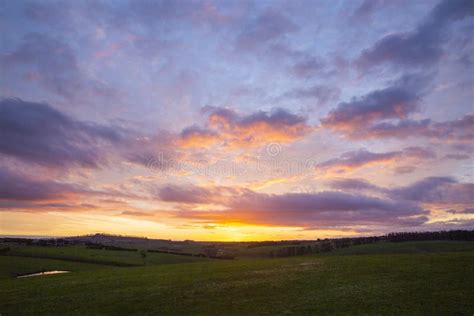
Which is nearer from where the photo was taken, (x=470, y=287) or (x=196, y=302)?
(x=470, y=287)

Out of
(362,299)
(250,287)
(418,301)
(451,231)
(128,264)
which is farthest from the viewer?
(451,231)

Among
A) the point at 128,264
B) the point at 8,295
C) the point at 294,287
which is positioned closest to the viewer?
the point at 294,287

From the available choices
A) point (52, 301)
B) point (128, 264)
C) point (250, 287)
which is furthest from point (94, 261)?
point (250, 287)

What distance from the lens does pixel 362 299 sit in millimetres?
28375

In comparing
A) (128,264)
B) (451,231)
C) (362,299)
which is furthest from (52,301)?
(451,231)

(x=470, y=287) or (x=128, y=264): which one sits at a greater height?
(x=470, y=287)

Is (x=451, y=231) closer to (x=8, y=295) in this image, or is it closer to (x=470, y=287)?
(x=470, y=287)

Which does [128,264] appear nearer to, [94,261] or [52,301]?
[94,261]

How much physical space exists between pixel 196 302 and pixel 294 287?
35.6ft

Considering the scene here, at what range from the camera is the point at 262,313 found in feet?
87.2

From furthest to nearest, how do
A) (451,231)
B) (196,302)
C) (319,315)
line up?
(451,231), (196,302), (319,315)

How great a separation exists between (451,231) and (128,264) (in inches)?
6589

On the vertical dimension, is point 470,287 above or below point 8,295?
above

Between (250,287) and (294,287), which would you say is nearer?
(294,287)
